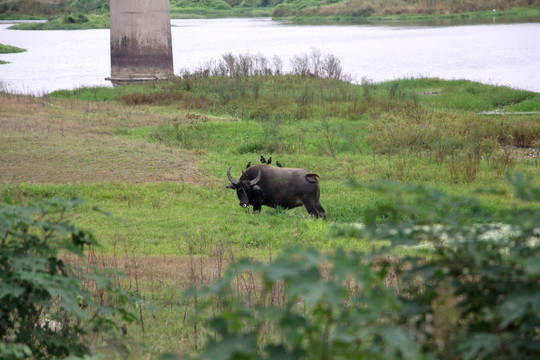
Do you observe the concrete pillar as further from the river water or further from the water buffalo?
the water buffalo

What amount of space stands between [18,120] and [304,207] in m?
9.16

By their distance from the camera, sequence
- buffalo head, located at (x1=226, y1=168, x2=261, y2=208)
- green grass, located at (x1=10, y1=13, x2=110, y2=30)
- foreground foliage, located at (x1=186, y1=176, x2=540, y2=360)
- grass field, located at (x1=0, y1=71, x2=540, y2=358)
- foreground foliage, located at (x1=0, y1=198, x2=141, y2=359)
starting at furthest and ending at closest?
green grass, located at (x1=10, y1=13, x2=110, y2=30), buffalo head, located at (x1=226, y1=168, x2=261, y2=208), grass field, located at (x1=0, y1=71, x2=540, y2=358), foreground foliage, located at (x1=0, y1=198, x2=141, y2=359), foreground foliage, located at (x1=186, y1=176, x2=540, y2=360)

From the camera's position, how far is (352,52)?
1890 inches

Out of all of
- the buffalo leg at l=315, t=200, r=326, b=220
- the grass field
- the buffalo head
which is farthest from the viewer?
the buffalo leg at l=315, t=200, r=326, b=220

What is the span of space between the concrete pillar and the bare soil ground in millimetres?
12996

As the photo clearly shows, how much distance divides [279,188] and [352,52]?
37.9 m

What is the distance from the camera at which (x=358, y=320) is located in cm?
242

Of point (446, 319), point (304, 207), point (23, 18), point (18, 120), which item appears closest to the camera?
point (446, 319)

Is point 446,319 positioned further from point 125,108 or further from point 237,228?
point 125,108

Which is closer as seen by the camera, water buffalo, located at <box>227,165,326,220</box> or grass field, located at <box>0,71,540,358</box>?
grass field, located at <box>0,71,540,358</box>

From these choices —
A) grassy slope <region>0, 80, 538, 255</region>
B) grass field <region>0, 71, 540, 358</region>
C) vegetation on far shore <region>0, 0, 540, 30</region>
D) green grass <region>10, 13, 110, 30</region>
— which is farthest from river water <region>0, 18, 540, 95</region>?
grassy slope <region>0, 80, 538, 255</region>

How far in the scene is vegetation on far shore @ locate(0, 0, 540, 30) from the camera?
7312cm

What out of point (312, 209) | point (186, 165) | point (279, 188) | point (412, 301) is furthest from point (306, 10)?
point (412, 301)

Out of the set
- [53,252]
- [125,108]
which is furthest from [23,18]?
[53,252]
